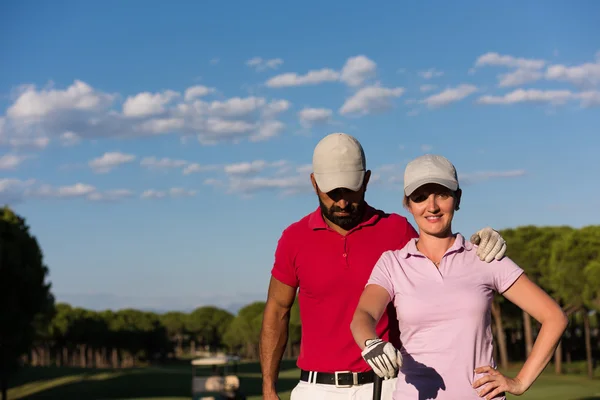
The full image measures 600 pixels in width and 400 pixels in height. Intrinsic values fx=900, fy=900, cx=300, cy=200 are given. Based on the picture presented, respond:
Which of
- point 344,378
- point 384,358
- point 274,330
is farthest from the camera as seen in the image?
point 274,330

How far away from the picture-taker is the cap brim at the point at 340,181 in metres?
6.29

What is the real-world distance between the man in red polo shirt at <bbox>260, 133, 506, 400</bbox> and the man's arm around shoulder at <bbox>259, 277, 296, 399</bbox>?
25cm

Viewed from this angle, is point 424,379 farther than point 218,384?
No

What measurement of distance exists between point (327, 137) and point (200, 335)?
175 meters

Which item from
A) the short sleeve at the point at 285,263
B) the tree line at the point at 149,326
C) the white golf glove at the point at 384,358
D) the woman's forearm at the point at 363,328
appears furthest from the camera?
the tree line at the point at 149,326

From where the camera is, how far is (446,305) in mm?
4629

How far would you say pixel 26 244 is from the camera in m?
50.2

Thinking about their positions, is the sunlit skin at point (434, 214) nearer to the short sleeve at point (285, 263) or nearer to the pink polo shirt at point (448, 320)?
the pink polo shirt at point (448, 320)

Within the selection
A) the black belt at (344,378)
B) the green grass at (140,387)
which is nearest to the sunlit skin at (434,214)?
the black belt at (344,378)

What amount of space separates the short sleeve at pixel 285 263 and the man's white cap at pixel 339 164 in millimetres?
766

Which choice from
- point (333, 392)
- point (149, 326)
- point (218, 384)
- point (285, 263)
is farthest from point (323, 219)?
point (149, 326)

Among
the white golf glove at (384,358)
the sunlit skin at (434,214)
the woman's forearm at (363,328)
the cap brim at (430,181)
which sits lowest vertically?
Answer: the white golf glove at (384,358)

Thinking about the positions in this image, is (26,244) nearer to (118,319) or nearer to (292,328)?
(292,328)

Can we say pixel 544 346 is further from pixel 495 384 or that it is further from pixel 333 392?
pixel 333 392
